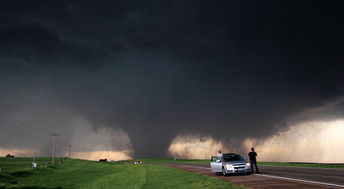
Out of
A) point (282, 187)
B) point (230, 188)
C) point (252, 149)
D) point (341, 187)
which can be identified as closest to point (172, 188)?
point (230, 188)

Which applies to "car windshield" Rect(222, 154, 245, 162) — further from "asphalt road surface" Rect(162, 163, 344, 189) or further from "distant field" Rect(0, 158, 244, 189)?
"distant field" Rect(0, 158, 244, 189)

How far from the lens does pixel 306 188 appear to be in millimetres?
15000

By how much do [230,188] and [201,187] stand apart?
7.73ft

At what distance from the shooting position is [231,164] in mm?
24719

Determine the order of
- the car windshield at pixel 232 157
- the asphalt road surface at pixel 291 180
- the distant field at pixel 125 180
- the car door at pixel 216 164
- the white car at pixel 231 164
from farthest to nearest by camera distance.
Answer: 1. the car door at pixel 216 164
2. the car windshield at pixel 232 157
3. the white car at pixel 231 164
4. the distant field at pixel 125 180
5. the asphalt road surface at pixel 291 180

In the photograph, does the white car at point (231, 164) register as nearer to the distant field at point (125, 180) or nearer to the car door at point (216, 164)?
the car door at point (216, 164)

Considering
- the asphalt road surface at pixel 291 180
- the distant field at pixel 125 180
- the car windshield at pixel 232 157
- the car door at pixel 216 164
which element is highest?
the car windshield at pixel 232 157

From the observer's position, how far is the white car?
24688 mm

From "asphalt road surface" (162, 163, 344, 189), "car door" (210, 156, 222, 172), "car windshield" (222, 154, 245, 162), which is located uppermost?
"car windshield" (222, 154, 245, 162)

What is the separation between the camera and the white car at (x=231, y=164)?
24.7 m

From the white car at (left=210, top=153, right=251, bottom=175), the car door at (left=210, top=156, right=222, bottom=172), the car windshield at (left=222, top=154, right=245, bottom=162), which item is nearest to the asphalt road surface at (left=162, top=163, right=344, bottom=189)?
the white car at (left=210, top=153, right=251, bottom=175)

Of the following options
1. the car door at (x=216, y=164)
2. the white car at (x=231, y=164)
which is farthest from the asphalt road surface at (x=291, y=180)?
→ the car door at (x=216, y=164)

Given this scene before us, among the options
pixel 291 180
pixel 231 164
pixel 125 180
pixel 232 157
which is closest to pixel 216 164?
pixel 232 157

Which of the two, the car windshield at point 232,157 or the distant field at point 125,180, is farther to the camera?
the car windshield at point 232,157
